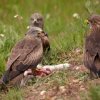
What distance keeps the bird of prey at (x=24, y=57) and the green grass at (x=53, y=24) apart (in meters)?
0.41

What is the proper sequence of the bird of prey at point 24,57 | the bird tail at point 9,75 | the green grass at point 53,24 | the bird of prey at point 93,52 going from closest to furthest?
the bird of prey at point 93,52 < the bird tail at point 9,75 < the bird of prey at point 24,57 < the green grass at point 53,24

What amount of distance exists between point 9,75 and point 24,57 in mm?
481

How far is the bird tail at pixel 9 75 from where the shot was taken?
11.6 meters

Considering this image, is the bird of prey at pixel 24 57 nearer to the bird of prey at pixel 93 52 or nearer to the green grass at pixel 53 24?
the green grass at pixel 53 24

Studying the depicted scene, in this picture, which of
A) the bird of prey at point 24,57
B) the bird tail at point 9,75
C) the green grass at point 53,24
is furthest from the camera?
the green grass at point 53,24

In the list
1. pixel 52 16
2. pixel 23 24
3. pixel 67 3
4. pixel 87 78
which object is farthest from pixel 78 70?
A: pixel 67 3

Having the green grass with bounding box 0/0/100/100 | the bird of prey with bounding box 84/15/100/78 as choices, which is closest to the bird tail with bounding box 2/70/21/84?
the green grass with bounding box 0/0/100/100

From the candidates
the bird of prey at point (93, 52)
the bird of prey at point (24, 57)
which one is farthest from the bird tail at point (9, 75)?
the bird of prey at point (93, 52)

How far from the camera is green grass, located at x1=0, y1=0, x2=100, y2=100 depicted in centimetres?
1297

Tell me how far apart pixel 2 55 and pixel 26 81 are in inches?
49.4

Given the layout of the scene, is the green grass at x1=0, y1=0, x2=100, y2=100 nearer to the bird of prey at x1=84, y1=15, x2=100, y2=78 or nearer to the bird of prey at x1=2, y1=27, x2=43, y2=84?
the bird of prey at x1=2, y1=27, x2=43, y2=84

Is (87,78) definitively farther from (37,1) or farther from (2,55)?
(37,1)

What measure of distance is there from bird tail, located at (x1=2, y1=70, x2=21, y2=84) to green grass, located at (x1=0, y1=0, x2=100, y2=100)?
2.00 ft

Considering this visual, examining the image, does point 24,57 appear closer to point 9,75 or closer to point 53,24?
point 9,75
